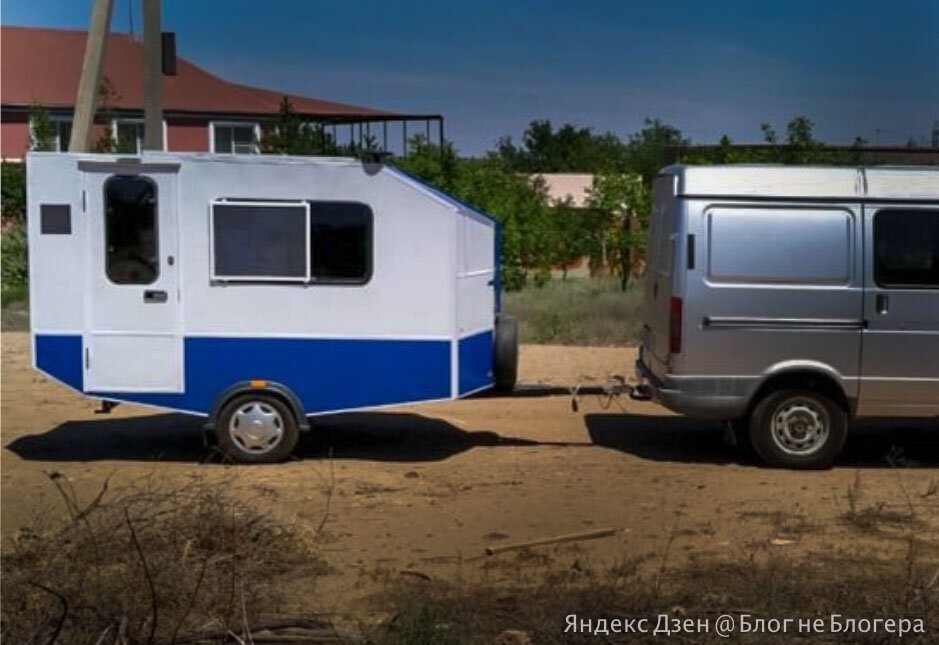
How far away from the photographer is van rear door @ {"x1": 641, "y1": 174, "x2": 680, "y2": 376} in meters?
8.98

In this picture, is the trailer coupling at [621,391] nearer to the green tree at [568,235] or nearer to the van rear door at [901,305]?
the van rear door at [901,305]

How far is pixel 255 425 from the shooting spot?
897cm

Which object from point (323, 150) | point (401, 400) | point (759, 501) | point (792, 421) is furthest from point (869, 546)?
point (323, 150)

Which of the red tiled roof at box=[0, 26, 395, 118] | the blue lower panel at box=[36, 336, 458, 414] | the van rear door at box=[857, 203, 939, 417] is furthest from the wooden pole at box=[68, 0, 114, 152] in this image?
the red tiled roof at box=[0, 26, 395, 118]

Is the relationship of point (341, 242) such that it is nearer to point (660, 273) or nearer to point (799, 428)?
point (660, 273)

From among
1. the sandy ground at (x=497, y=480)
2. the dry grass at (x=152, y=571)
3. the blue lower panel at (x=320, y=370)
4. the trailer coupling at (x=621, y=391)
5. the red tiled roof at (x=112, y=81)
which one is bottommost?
the sandy ground at (x=497, y=480)

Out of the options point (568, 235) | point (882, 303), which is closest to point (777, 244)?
point (882, 303)

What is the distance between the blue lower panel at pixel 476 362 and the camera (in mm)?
9102

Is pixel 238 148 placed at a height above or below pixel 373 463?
above

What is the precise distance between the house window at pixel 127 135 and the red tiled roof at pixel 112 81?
1.48 meters

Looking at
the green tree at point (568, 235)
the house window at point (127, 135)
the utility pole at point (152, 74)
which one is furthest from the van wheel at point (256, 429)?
the green tree at point (568, 235)

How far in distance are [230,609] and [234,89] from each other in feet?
131

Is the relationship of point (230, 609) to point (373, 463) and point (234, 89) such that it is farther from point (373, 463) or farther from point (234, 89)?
point (234, 89)

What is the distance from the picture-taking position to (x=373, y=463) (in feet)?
30.7
